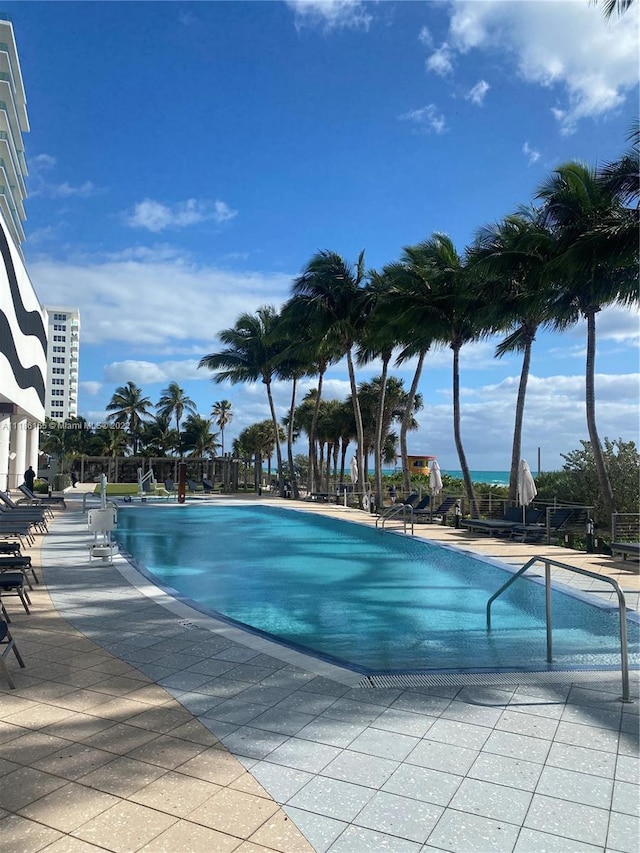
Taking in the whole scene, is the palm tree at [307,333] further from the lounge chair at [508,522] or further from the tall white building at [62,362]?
the tall white building at [62,362]

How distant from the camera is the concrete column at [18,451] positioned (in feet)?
116

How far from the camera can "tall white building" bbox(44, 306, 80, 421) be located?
120 metres

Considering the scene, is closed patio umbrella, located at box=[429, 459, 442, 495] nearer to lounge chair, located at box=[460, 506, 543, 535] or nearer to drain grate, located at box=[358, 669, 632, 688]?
lounge chair, located at box=[460, 506, 543, 535]

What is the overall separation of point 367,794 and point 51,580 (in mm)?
6500

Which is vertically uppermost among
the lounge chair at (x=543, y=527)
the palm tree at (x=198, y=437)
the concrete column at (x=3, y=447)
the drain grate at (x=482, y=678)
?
the palm tree at (x=198, y=437)

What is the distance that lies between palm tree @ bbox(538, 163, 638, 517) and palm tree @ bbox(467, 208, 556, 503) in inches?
20.3

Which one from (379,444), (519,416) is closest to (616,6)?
(519,416)

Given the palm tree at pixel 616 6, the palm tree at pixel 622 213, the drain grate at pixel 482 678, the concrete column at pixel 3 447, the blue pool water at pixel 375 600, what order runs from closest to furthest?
the drain grate at pixel 482 678 → the blue pool water at pixel 375 600 → the palm tree at pixel 616 6 → the palm tree at pixel 622 213 → the concrete column at pixel 3 447

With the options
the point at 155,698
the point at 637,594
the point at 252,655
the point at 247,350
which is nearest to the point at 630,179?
the point at 637,594

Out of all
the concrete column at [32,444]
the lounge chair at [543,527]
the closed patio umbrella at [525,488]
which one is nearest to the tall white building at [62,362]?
the concrete column at [32,444]

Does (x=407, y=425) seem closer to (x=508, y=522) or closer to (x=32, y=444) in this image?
(x=508, y=522)

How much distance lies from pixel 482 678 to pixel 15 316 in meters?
26.2

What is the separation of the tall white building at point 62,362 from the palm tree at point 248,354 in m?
93.0

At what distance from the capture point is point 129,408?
58188 mm
